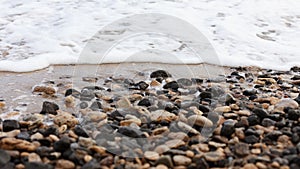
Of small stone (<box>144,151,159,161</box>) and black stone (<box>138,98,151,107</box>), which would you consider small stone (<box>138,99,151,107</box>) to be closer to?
black stone (<box>138,98,151,107</box>)

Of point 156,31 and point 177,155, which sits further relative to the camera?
point 156,31

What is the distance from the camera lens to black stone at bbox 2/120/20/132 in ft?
7.13

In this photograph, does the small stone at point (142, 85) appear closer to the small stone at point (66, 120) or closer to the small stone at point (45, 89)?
the small stone at point (45, 89)

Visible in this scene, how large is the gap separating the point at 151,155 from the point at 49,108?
2.74 ft

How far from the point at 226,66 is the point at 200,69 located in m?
0.29

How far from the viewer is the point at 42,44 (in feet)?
12.7

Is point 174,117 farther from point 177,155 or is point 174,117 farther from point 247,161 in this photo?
point 247,161

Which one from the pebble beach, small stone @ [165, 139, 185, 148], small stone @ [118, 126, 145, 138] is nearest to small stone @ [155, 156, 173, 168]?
the pebble beach

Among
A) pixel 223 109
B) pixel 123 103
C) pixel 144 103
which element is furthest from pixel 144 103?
pixel 223 109

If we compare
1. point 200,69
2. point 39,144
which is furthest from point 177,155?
point 200,69

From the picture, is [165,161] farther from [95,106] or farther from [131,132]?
[95,106]

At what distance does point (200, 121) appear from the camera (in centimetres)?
228

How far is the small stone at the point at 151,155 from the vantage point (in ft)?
6.38

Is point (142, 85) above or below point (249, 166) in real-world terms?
above
